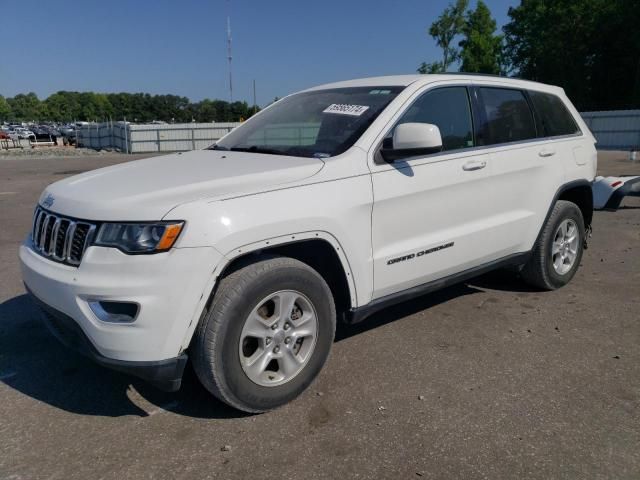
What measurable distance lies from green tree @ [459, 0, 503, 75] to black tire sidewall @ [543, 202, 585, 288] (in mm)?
44887

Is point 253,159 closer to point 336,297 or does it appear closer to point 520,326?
point 336,297

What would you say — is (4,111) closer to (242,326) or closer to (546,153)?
(546,153)

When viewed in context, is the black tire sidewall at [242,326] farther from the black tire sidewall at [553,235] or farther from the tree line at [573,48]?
the tree line at [573,48]

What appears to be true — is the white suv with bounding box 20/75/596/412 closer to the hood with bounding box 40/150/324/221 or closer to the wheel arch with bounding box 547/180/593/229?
the hood with bounding box 40/150/324/221

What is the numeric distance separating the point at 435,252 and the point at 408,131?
875 mm

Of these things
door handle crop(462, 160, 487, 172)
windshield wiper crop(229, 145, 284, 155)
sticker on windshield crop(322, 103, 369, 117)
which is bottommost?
door handle crop(462, 160, 487, 172)

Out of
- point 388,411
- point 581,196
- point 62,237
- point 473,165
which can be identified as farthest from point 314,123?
point 581,196

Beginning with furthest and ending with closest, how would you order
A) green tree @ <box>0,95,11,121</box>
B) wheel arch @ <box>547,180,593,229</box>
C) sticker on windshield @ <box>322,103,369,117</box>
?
1. green tree @ <box>0,95,11,121</box>
2. wheel arch @ <box>547,180,593,229</box>
3. sticker on windshield @ <box>322,103,369,117</box>

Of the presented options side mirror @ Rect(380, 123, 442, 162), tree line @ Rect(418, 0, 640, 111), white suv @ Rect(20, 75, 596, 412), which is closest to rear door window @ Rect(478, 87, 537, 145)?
white suv @ Rect(20, 75, 596, 412)

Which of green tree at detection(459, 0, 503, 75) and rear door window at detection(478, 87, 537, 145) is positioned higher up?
green tree at detection(459, 0, 503, 75)

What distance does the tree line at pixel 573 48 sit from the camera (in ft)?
129

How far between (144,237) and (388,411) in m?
1.57

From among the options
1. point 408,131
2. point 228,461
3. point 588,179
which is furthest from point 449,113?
point 228,461

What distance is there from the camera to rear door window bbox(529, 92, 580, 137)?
181 inches
